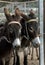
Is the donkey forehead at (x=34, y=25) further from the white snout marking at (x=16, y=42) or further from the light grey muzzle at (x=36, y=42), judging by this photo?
the white snout marking at (x=16, y=42)

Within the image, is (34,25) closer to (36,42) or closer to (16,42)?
(36,42)

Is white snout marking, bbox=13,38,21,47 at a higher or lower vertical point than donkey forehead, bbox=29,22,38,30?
lower

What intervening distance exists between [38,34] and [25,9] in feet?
1.20

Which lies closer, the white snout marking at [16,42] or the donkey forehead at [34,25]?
the white snout marking at [16,42]

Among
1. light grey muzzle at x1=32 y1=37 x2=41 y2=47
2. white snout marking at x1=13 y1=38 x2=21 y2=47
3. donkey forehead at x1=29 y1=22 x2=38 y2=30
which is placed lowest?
→ light grey muzzle at x1=32 y1=37 x2=41 y2=47

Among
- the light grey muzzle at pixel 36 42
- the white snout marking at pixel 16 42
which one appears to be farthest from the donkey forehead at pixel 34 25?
the white snout marking at pixel 16 42

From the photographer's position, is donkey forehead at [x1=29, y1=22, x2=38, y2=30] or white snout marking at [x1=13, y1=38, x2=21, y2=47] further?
donkey forehead at [x1=29, y1=22, x2=38, y2=30]

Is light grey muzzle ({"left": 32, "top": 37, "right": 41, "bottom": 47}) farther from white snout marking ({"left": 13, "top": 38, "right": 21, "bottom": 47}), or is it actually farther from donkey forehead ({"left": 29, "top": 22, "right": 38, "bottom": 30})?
white snout marking ({"left": 13, "top": 38, "right": 21, "bottom": 47})

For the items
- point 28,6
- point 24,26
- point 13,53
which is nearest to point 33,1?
point 28,6

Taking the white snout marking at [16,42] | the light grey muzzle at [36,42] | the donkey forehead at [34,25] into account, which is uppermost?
the donkey forehead at [34,25]

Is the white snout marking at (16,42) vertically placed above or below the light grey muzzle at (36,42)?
above

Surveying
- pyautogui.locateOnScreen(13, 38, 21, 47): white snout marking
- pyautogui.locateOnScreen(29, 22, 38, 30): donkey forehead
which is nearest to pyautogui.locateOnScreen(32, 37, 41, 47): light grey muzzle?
pyautogui.locateOnScreen(29, 22, 38, 30): donkey forehead

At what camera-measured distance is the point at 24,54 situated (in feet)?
12.8

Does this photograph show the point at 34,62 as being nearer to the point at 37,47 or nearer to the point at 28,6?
the point at 37,47
